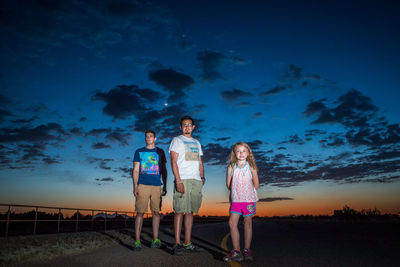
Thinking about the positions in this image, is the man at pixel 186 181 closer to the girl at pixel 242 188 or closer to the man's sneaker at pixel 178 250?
the man's sneaker at pixel 178 250

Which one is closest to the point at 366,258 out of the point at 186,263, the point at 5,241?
the point at 186,263

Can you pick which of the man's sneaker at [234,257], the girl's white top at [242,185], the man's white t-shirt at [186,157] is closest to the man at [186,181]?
the man's white t-shirt at [186,157]

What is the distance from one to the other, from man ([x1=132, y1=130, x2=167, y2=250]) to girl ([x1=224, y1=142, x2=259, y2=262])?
170cm

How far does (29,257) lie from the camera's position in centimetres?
435

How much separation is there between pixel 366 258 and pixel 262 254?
137 cm

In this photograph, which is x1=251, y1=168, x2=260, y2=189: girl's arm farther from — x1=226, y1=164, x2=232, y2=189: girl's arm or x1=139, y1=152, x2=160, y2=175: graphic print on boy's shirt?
x1=139, y1=152, x2=160, y2=175: graphic print on boy's shirt

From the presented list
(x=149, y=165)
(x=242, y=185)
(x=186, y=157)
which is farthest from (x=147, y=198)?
(x=242, y=185)

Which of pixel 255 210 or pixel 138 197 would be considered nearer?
pixel 255 210

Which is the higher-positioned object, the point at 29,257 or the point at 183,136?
the point at 183,136

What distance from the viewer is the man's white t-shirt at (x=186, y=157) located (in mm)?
4727

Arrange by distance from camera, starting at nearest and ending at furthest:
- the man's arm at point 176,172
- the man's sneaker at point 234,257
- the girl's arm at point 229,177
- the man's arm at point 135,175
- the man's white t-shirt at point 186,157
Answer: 1. the man's sneaker at point 234,257
2. the girl's arm at point 229,177
3. the man's arm at point 176,172
4. the man's white t-shirt at point 186,157
5. the man's arm at point 135,175

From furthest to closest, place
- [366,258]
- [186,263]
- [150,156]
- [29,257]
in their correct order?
[150,156]
[29,257]
[366,258]
[186,263]

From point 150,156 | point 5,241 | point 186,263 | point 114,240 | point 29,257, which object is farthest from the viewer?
point 114,240

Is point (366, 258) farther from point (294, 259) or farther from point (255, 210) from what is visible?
point (255, 210)
